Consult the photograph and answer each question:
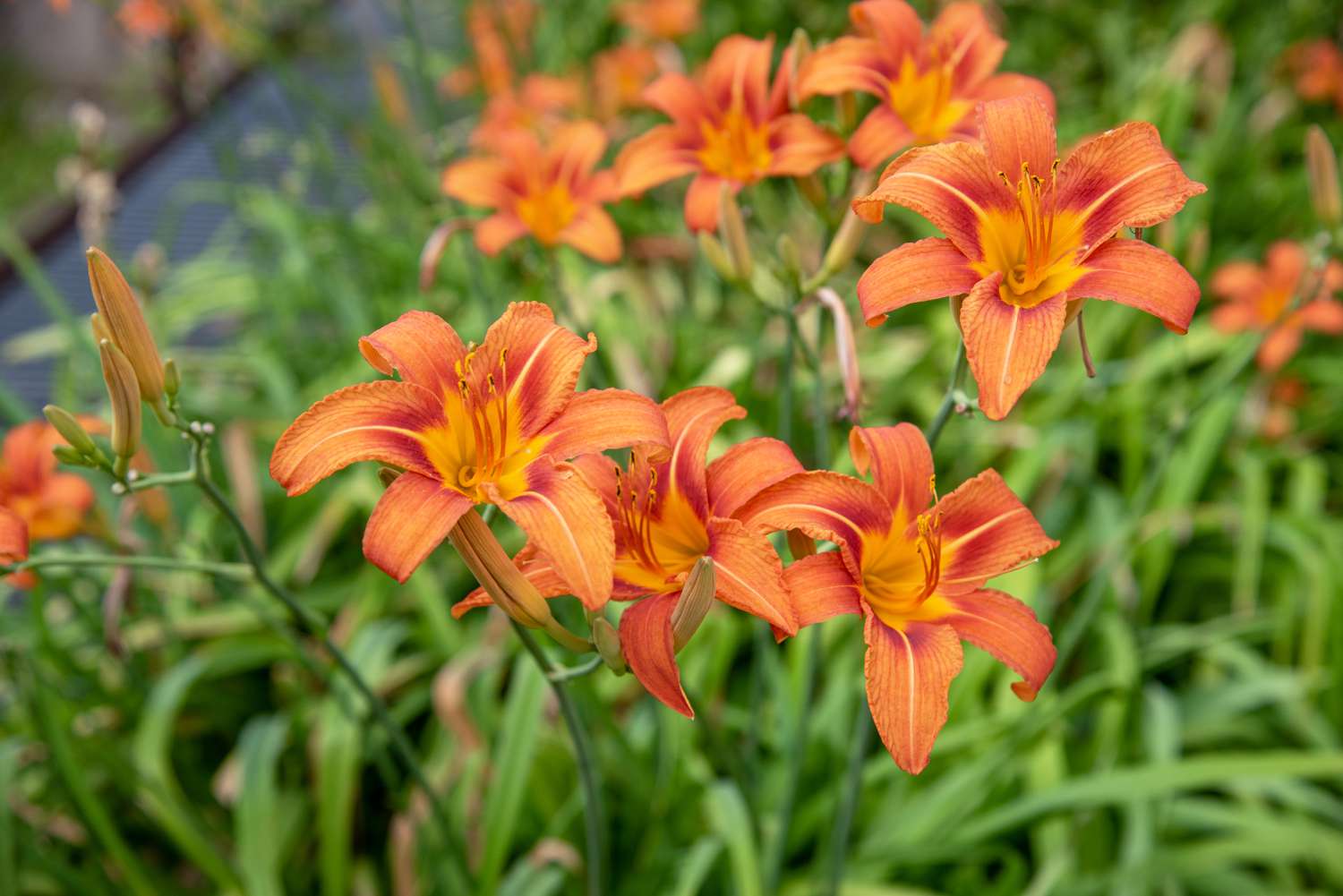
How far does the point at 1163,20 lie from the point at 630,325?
375cm

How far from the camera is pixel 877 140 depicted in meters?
1.22

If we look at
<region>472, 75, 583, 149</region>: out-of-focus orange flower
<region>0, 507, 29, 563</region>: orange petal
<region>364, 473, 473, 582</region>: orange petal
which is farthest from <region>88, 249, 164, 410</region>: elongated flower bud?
<region>472, 75, 583, 149</region>: out-of-focus orange flower

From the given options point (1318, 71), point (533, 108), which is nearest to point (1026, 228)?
point (533, 108)

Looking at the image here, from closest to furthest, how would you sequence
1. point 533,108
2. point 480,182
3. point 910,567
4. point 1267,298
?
point 910,567 → point 480,182 → point 1267,298 → point 533,108

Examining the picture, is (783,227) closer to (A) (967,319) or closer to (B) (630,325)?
(B) (630,325)

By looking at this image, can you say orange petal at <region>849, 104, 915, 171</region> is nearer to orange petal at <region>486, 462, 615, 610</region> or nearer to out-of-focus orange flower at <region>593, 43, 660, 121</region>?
orange petal at <region>486, 462, 615, 610</region>

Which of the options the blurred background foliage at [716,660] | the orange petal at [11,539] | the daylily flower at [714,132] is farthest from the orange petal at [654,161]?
the orange petal at [11,539]

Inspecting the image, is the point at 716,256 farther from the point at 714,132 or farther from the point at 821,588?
the point at 821,588

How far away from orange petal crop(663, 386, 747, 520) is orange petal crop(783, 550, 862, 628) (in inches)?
5.1

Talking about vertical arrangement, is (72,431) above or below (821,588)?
above

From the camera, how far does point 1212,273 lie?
3238 millimetres

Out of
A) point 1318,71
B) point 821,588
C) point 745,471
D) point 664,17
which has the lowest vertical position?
point 1318,71

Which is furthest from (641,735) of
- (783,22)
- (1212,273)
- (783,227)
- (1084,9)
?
(1084,9)

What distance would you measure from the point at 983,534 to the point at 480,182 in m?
1.11
